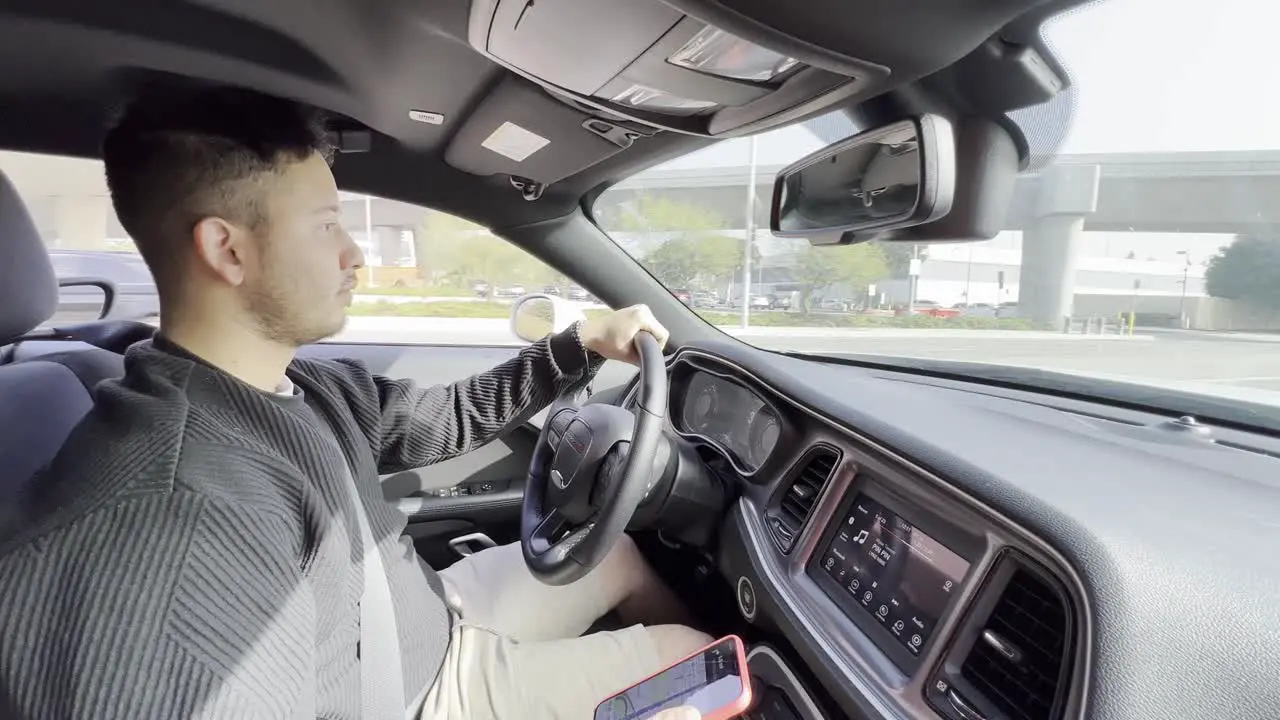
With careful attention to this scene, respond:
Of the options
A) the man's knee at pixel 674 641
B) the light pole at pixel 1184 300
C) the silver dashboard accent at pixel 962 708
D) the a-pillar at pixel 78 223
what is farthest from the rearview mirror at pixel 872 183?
the a-pillar at pixel 78 223

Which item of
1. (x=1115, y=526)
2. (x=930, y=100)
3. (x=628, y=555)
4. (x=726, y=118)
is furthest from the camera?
(x=628, y=555)

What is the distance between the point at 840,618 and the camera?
1.33 metres

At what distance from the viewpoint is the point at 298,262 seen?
134 cm

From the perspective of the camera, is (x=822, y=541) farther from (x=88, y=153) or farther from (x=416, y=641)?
(x=88, y=153)

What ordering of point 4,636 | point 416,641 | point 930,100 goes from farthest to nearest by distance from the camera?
point 930,100 → point 416,641 → point 4,636

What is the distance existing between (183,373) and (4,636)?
451 millimetres

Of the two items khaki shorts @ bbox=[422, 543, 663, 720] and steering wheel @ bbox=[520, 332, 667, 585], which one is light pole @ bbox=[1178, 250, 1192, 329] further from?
khaki shorts @ bbox=[422, 543, 663, 720]

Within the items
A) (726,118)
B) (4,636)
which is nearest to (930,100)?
(726,118)

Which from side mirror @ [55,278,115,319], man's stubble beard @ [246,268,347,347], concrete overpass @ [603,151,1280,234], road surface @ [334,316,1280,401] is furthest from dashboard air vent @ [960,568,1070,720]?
side mirror @ [55,278,115,319]

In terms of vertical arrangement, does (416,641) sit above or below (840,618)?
below

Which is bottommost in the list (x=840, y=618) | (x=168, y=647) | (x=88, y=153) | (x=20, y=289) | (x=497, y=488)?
(x=497, y=488)

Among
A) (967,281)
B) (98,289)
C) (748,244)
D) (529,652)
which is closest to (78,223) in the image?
(98,289)

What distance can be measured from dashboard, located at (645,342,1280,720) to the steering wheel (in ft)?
1.16

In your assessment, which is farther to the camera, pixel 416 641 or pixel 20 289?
pixel 20 289
